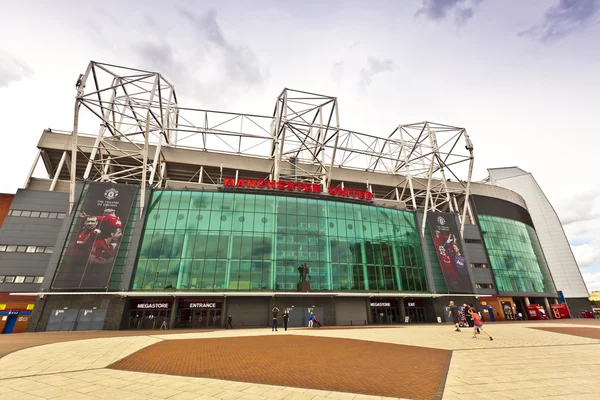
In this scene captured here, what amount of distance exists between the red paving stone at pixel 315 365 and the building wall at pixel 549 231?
91.0 meters

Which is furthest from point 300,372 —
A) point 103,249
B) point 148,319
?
point 103,249

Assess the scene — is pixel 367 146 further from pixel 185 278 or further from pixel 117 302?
pixel 117 302

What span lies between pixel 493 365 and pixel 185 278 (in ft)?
101

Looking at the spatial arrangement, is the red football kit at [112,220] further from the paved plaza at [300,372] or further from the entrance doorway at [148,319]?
the paved plaza at [300,372]

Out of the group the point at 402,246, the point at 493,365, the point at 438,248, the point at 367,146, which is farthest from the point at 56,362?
the point at 367,146

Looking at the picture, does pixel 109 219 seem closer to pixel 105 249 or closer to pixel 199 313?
pixel 105 249

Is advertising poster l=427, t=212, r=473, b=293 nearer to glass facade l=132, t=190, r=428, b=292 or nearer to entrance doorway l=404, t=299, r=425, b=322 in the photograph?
glass facade l=132, t=190, r=428, b=292

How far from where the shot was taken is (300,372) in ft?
33.2

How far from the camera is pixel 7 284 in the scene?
1219 inches

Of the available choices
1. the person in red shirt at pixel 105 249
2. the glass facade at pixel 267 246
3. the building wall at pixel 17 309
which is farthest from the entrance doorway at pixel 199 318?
the building wall at pixel 17 309

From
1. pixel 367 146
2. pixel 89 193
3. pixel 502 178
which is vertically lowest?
pixel 89 193

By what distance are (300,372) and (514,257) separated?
66412mm

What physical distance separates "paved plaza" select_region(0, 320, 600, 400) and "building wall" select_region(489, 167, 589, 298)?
8883cm

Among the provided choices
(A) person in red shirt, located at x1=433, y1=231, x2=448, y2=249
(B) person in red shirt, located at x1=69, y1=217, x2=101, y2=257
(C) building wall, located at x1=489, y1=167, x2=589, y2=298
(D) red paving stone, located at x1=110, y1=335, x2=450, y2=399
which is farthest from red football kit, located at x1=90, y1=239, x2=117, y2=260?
(C) building wall, located at x1=489, y1=167, x2=589, y2=298
